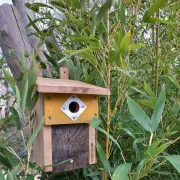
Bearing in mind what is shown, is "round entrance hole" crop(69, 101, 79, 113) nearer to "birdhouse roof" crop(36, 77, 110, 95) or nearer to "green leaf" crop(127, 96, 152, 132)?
"birdhouse roof" crop(36, 77, 110, 95)

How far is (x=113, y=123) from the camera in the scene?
2.36 ft

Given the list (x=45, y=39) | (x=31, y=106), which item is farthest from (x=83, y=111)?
(x=45, y=39)

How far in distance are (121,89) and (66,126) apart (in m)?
0.20

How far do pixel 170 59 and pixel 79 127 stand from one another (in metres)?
0.46

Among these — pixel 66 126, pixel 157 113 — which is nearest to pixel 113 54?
pixel 157 113

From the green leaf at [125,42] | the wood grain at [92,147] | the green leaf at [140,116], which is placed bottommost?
the wood grain at [92,147]

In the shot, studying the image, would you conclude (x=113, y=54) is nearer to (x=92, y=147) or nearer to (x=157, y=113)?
(x=157, y=113)

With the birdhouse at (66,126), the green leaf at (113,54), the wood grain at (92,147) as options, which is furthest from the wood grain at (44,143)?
the green leaf at (113,54)

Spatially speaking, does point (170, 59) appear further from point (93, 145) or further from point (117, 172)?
point (117, 172)

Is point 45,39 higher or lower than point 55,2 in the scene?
lower

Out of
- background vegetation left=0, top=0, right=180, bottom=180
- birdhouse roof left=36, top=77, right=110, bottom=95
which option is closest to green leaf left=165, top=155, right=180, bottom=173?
background vegetation left=0, top=0, right=180, bottom=180

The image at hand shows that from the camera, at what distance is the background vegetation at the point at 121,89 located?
0.50 metres

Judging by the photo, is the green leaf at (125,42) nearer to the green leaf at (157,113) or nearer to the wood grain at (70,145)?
the green leaf at (157,113)

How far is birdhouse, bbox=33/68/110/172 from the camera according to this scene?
0.63 meters
